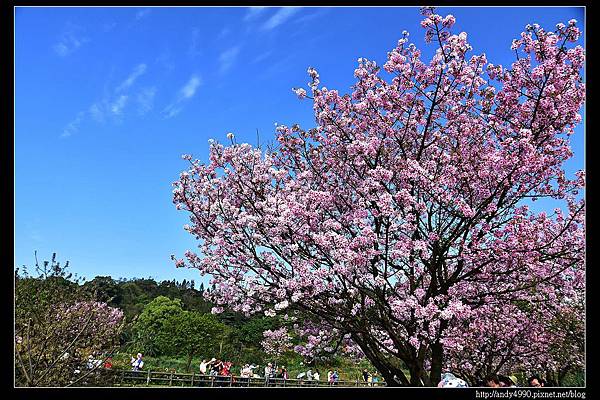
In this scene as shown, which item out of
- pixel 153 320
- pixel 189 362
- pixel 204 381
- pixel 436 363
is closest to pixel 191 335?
pixel 189 362

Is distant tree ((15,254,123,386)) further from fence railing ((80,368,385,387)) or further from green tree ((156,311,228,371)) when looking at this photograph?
green tree ((156,311,228,371))

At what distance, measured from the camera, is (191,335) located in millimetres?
19578

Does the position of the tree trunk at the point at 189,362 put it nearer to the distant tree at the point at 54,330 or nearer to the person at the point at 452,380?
the person at the point at 452,380

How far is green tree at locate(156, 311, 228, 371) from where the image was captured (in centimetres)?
1928

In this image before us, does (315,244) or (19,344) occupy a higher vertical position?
(315,244)

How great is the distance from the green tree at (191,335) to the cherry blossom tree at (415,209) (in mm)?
12362

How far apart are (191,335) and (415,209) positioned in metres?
15.2

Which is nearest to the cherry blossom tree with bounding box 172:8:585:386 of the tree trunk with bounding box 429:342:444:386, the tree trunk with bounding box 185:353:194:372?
the tree trunk with bounding box 429:342:444:386

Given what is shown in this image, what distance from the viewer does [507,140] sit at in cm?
628

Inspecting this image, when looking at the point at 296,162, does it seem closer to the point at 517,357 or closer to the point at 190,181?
the point at 190,181

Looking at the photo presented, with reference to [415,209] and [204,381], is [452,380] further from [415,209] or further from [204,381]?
[204,381]

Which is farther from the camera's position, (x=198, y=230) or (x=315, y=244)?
(x=198, y=230)
